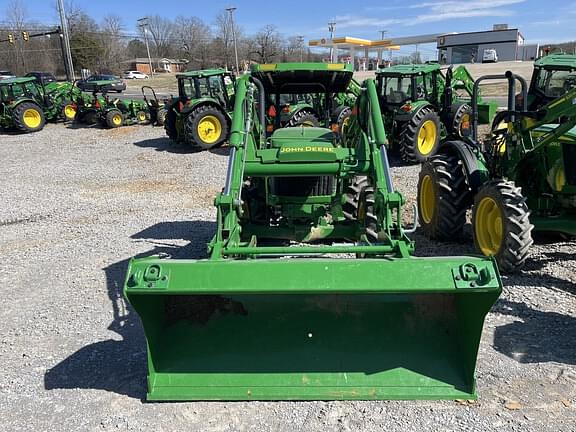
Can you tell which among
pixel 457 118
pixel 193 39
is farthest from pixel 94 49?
pixel 457 118

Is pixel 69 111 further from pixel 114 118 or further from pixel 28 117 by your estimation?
pixel 114 118

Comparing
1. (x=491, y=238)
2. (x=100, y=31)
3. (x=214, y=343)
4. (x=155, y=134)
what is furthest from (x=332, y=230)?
(x=100, y=31)

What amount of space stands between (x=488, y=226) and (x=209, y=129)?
906cm

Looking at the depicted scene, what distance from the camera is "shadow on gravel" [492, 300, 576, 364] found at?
11.5 ft

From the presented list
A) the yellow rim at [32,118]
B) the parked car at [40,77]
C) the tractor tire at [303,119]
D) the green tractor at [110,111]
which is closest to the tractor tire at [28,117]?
the yellow rim at [32,118]

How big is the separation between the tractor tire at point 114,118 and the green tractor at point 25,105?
2516mm

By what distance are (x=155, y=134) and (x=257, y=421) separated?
13.9 m

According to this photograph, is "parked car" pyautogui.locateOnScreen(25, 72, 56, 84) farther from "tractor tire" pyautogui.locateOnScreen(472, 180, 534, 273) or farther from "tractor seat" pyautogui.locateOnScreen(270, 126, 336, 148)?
"tractor tire" pyautogui.locateOnScreen(472, 180, 534, 273)

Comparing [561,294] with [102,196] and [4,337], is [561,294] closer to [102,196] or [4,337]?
[4,337]

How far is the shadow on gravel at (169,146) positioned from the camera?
1290 centimetres

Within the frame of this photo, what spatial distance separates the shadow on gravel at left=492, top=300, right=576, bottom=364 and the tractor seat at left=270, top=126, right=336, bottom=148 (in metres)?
2.30

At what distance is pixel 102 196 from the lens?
8.87 meters

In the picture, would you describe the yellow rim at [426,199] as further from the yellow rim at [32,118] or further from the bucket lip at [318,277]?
the yellow rim at [32,118]

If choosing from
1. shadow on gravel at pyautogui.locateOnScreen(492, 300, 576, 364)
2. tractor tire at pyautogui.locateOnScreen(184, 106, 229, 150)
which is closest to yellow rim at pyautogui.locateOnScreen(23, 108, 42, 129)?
tractor tire at pyautogui.locateOnScreen(184, 106, 229, 150)
